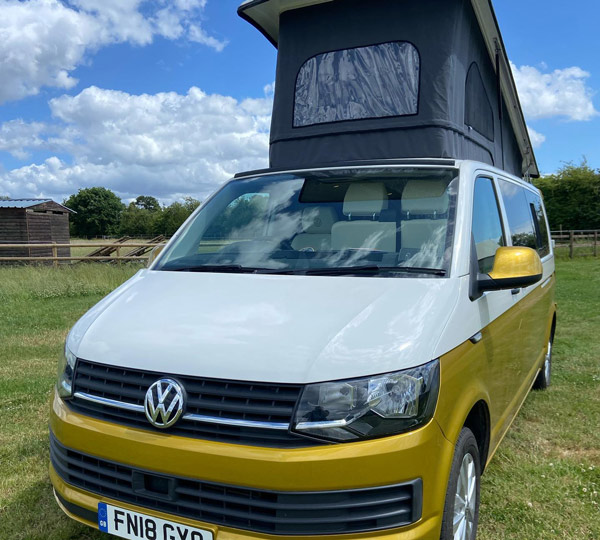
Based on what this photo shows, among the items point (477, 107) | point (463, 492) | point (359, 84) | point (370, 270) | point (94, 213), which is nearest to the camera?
point (463, 492)

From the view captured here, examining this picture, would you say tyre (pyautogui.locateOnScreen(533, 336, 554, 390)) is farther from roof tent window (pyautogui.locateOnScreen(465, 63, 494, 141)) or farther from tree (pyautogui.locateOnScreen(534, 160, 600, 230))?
tree (pyautogui.locateOnScreen(534, 160, 600, 230))

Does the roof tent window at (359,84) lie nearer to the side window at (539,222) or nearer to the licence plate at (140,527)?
the side window at (539,222)

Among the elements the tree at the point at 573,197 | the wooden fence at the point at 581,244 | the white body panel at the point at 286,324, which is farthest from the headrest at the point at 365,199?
→ the tree at the point at 573,197

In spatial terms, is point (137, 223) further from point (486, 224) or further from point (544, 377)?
point (486, 224)

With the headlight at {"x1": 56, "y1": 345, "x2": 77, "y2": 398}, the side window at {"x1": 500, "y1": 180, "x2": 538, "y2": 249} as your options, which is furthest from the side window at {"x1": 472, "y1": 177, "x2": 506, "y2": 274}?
the headlight at {"x1": 56, "y1": 345, "x2": 77, "y2": 398}

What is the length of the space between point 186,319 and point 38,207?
2812 centimetres

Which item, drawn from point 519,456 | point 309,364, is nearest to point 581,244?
point 519,456

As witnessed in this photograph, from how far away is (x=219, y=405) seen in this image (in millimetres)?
1973

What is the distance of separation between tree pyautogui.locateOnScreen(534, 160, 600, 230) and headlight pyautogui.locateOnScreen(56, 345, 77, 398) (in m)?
33.1

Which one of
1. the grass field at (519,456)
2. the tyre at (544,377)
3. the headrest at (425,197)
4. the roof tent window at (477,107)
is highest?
the roof tent window at (477,107)

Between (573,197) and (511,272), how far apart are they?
33.3m

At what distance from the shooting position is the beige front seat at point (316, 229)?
2920 millimetres

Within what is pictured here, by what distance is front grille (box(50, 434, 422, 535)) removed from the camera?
6.11ft

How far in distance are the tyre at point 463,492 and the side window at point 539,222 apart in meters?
2.77
